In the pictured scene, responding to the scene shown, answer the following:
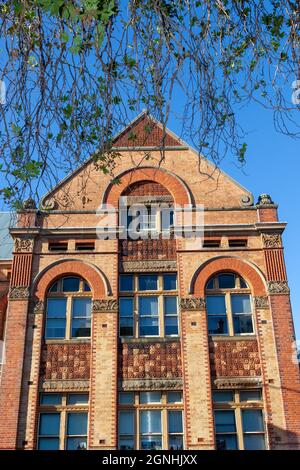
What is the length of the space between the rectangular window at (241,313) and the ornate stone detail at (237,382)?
1716 millimetres

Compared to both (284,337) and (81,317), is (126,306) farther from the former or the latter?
(284,337)

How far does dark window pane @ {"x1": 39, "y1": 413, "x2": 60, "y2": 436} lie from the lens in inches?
721

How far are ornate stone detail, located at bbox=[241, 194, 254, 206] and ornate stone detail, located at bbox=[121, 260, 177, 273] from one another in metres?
3.98

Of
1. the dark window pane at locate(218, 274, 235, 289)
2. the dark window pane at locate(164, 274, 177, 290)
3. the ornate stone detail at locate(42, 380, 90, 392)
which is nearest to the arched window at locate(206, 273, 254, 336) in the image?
the dark window pane at locate(218, 274, 235, 289)

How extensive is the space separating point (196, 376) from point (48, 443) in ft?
17.9

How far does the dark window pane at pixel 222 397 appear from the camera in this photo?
18.8 m

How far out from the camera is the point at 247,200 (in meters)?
22.1

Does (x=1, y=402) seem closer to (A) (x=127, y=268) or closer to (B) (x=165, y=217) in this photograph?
(A) (x=127, y=268)

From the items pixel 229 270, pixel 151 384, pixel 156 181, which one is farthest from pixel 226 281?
pixel 156 181

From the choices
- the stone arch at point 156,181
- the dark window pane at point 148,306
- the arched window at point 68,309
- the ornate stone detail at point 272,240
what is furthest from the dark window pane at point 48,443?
the ornate stone detail at point 272,240

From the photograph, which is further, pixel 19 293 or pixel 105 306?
pixel 19 293

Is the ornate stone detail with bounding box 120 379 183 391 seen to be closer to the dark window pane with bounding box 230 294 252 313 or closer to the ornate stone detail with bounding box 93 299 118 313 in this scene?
the ornate stone detail with bounding box 93 299 118 313

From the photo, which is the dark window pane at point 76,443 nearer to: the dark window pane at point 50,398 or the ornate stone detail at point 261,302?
the dark window pane at point 50,398
